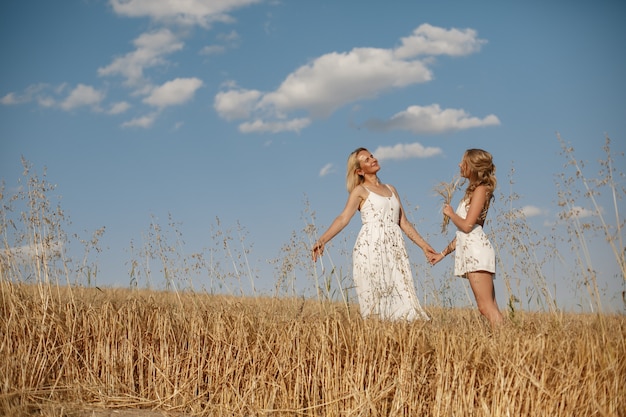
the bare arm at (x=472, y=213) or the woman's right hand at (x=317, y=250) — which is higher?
the bare arm at (x=472, y=213)

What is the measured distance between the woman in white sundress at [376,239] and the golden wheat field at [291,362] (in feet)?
2.18

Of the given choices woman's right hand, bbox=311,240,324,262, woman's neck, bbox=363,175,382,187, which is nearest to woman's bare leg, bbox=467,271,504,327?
woman's right hand, bbox=311,240,324,262

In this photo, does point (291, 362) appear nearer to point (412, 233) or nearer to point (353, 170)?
point (412, 233)

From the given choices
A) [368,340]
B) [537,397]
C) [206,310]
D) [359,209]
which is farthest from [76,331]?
[537,397]

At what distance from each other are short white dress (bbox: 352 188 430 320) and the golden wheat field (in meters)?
0.63

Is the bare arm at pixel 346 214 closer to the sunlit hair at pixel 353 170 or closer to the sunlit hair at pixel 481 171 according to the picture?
the sunlit hair at pixel 353 170

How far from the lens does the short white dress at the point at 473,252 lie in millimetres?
5609

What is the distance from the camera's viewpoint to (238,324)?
203 inches

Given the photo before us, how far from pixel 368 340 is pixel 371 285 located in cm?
128

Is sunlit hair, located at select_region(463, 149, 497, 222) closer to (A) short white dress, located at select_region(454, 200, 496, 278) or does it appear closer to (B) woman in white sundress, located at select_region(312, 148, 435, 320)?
(A) short white dress, located at select_region(454, 200, 496, 278)

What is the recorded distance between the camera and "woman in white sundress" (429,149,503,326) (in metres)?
5.59

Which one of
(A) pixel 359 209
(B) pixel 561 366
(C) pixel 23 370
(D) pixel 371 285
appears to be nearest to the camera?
(B) pixel 561 366

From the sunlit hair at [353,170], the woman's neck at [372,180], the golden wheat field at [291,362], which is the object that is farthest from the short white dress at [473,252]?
the sunlit hair at [353,170]

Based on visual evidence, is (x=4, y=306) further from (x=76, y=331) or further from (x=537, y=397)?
(x=537, y=397)
